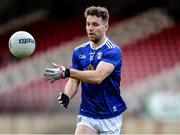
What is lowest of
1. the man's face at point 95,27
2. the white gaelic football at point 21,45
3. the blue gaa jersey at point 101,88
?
the blue gaa jersey at point 101,88

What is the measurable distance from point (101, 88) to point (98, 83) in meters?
0.23

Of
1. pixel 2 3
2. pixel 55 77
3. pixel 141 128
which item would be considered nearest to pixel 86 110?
pixel 55 77

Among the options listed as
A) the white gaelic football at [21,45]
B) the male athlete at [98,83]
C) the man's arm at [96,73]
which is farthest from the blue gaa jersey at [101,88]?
the white gaelic football at [21,45]

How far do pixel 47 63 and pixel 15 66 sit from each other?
919 millimetres

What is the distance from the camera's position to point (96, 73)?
6926 mm

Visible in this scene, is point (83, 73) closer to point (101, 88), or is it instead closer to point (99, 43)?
point (101, 88)

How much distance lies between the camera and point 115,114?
734cm

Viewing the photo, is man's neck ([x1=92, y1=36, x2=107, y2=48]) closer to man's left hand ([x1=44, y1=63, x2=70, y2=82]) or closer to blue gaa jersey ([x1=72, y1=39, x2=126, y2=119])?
blue gaa jersey ([x1=72, y1=39, x2=126, y2=119])

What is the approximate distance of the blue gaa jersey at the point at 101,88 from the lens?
7.21m

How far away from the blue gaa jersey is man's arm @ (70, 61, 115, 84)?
107 mm

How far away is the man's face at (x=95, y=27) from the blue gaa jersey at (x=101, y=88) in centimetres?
18

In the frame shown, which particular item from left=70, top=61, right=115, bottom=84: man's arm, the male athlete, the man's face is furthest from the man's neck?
left=70, top=61, right=115, bottom=84: man's arm

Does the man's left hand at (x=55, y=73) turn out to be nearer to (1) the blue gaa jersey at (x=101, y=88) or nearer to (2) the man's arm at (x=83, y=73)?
(2) the man's arm at (x=83, y=73)

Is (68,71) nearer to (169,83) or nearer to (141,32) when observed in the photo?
(169,83)
